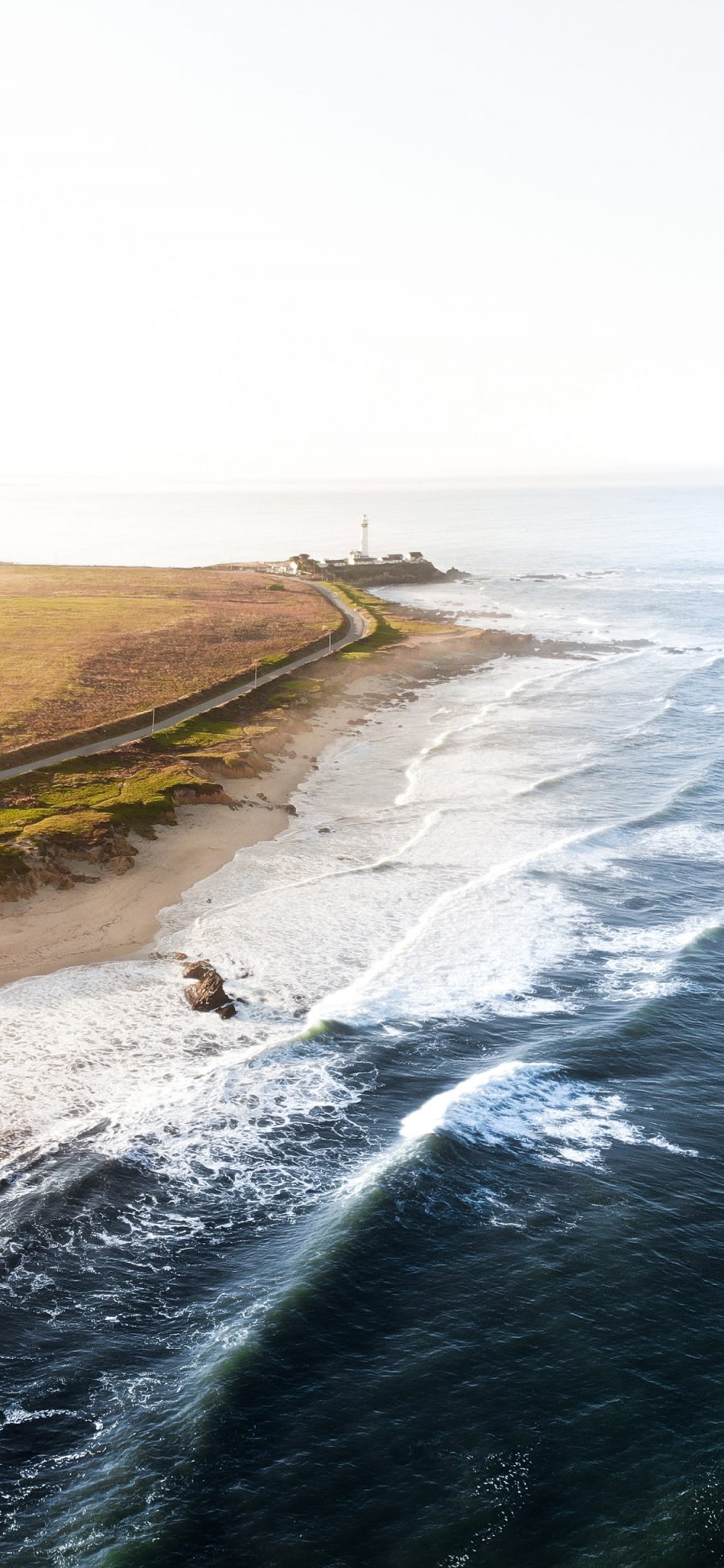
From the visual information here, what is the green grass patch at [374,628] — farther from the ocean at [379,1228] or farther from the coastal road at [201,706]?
the ocean at [379,1228]

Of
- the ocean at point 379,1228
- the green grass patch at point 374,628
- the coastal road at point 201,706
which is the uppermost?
the green grass patch at point 374,628

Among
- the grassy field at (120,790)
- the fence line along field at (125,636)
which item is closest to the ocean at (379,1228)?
the grassy field at (120,790)

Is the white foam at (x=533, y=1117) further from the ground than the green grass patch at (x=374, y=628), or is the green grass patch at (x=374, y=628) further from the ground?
the green grass patch at (x=374, y=628)

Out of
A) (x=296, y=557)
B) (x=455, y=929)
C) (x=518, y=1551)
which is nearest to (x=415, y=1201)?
(x=518, y=1551)

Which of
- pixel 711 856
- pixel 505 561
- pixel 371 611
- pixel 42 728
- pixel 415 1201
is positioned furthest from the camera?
pixel 505 561

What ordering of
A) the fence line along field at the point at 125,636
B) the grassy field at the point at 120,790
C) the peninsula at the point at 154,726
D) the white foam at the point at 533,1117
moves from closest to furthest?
the white foam at the point at 533,1117 → the peninsula at the point at 154,726 → the grassy field at the point at 120,790 → the fence line along field at the point at 125,636

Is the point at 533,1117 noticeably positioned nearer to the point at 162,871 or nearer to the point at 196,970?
the point at 196,970

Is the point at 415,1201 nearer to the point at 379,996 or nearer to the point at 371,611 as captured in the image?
the point at 379,996
